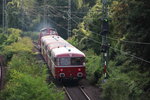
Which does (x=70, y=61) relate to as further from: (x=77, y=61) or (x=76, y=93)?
(x=76, y=93)

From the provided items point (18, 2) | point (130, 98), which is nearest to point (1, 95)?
point (130, 98)

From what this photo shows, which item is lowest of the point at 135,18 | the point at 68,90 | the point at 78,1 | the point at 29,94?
the point at 68,90

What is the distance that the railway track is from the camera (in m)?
20.0

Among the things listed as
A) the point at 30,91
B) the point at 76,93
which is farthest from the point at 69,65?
the point at 30,91

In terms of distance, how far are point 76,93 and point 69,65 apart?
2.15 m

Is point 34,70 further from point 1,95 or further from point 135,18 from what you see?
point 135,18

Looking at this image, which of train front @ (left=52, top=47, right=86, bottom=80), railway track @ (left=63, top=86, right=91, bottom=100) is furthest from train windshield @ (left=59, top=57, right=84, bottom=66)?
railway track @ (left=63, top=86, right=91, bottom=100)

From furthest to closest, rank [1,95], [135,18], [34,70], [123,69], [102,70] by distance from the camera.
Answer: [102,70]
[34,70]
[123,69]
[135,18]
[1,95]

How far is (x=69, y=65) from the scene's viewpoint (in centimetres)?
2239

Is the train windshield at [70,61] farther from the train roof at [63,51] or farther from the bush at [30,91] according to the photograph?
the bush at [30,91]

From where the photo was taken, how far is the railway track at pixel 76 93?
1997 centimetres

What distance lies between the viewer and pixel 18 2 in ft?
188

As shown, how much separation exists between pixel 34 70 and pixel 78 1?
33145mm

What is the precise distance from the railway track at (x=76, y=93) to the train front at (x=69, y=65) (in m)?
0.78
